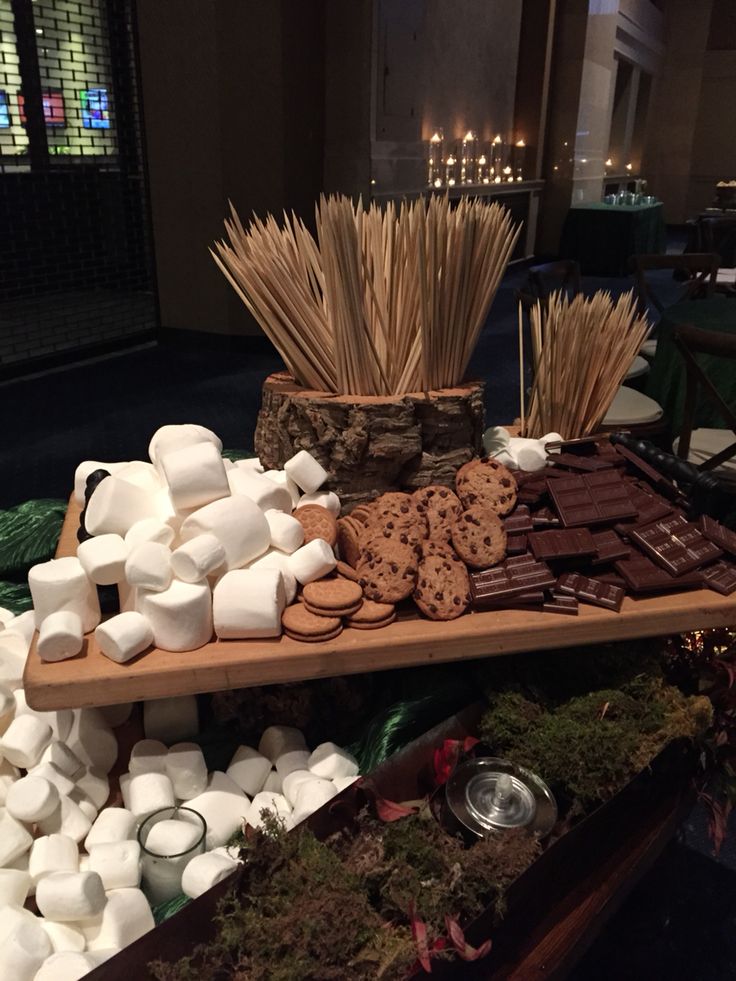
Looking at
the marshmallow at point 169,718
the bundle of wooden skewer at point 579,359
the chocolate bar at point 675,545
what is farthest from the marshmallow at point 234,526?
the bundle of wooden skewer at point 579,359

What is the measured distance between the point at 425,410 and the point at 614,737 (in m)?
0.51

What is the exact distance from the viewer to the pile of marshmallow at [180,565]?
905 mm

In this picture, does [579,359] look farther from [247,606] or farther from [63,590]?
[63,590]

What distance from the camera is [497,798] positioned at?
897 millimetres

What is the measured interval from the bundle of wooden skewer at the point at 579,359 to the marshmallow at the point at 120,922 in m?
1.02

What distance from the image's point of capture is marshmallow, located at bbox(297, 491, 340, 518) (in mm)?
1114

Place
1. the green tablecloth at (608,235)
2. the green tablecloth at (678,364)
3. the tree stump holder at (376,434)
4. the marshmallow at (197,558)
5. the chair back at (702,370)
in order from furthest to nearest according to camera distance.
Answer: the green tablecloth at (608,235), the green tablecloth at (678,364), the chair back at (702,370), the tree stump holder at (376,434), the marshmallow at (197,558)

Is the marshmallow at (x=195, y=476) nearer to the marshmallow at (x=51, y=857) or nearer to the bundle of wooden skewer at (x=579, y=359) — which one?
the marshmallow at (x=51, y=857)

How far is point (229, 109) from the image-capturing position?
430 centimetres

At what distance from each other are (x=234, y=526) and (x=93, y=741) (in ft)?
1.25

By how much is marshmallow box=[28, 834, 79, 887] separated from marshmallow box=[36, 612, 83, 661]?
0.21 meters

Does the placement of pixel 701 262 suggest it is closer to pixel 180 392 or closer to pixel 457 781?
pixel 180 392

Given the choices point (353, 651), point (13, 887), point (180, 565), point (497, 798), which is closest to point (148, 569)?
point (180, 565)

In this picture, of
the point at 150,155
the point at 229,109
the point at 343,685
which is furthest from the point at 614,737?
the point at 150,155
